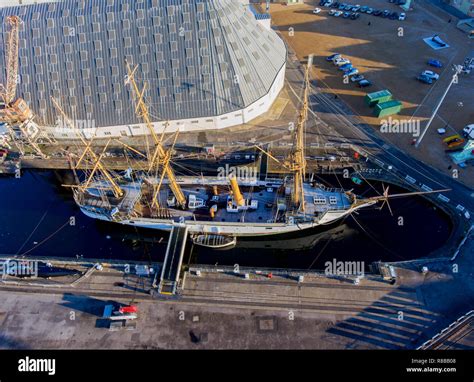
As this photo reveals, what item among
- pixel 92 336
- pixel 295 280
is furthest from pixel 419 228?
pixel 92 336

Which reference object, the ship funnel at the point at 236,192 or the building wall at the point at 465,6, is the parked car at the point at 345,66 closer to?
the building wall at the point at 465,6

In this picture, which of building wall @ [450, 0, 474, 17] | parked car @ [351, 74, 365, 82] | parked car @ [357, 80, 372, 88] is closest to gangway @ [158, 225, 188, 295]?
parked car @ [357, 80, 372, 88]

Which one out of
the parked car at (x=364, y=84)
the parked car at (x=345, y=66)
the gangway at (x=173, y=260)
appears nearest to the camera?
the gangway at (x=173, y=260)

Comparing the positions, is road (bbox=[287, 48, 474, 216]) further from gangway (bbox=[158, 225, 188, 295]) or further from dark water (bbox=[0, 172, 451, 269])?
gangway (bbox=[158, 225, 188, 295])

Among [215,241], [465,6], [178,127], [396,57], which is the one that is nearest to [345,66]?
[396,57]

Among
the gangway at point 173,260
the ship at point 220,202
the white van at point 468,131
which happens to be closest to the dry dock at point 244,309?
the gangway at point 173,260

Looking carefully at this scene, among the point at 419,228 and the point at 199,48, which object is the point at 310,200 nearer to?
the point at 419,228

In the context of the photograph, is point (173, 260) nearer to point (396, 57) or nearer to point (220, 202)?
point (220, 202)
